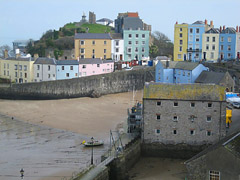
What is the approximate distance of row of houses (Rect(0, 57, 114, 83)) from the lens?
5609 cm

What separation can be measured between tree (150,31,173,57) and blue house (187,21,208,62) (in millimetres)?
6855

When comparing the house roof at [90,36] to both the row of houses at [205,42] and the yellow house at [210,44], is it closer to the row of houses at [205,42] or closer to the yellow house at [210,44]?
the row of houses at [205,42]

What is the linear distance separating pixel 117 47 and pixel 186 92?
40260 millimetres

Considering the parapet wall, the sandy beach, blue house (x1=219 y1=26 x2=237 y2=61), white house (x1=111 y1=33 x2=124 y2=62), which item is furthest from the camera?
white house (x1=111 y1=33 x2=124 y2=62)

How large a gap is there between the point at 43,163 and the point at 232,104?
18870 mm

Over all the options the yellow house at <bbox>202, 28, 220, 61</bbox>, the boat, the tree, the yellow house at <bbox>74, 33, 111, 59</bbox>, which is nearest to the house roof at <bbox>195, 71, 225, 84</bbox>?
the boat

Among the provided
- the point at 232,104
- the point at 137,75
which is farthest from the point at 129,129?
the point at 137,75

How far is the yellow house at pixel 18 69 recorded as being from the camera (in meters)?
57.1

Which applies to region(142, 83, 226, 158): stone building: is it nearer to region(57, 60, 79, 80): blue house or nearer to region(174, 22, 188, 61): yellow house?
region(57, 60, 79, 80): blue house

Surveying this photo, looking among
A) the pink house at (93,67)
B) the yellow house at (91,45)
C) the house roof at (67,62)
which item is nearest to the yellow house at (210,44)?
the pink house at (93,67)

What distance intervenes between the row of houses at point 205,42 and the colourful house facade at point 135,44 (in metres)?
7.84

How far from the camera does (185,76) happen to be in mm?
48156

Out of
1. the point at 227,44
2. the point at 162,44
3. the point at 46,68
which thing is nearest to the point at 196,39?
the point at 227,44

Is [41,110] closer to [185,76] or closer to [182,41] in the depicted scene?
[185,76]
